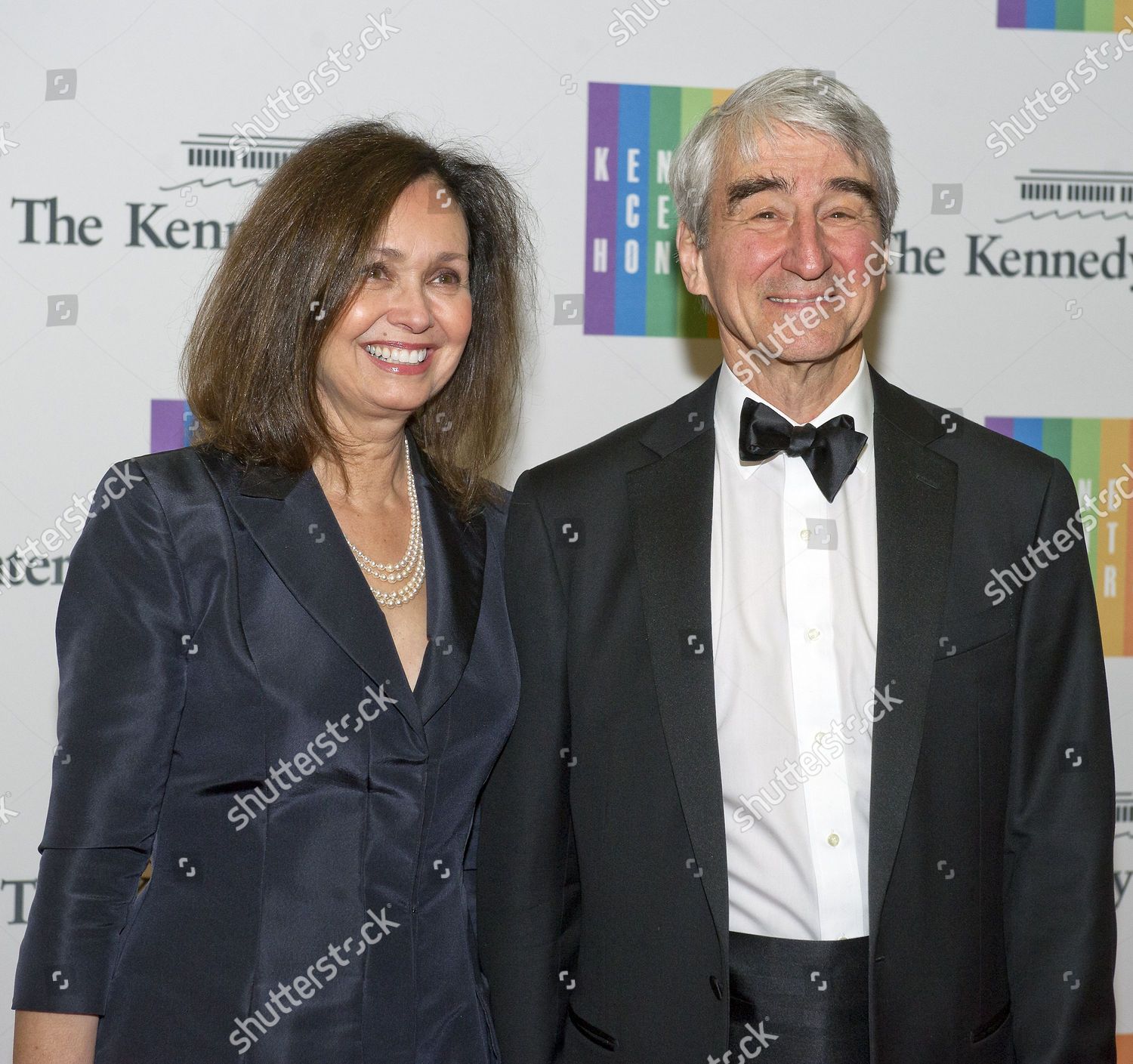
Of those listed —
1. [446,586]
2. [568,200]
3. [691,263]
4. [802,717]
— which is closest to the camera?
[802,717]

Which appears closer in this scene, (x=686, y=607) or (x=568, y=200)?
(x=686, y=607)

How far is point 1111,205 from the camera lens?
2828mm

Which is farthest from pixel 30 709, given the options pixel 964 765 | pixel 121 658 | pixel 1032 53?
pixel 1032 53

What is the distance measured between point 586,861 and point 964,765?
0.56 meters

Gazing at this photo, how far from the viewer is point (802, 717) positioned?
5.61ft

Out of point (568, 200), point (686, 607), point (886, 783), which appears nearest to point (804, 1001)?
point (886, 783)

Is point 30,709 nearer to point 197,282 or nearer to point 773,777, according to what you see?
point 197,282

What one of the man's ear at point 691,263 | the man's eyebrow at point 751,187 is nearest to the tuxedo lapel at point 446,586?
the man's ear at point 691,263

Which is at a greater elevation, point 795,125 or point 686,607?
point 795,125

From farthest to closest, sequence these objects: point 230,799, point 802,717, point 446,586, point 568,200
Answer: point 568,200 → point 446,586 → point 802,717 → point 230,799

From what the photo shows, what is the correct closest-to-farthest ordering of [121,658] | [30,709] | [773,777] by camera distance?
[121,658] < [773,777] < [30,709]

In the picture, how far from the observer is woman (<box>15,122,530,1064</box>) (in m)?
1.57

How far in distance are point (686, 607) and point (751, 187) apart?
656 millimetres

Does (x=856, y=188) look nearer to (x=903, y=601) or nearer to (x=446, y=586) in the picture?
(x=903, y=601)
